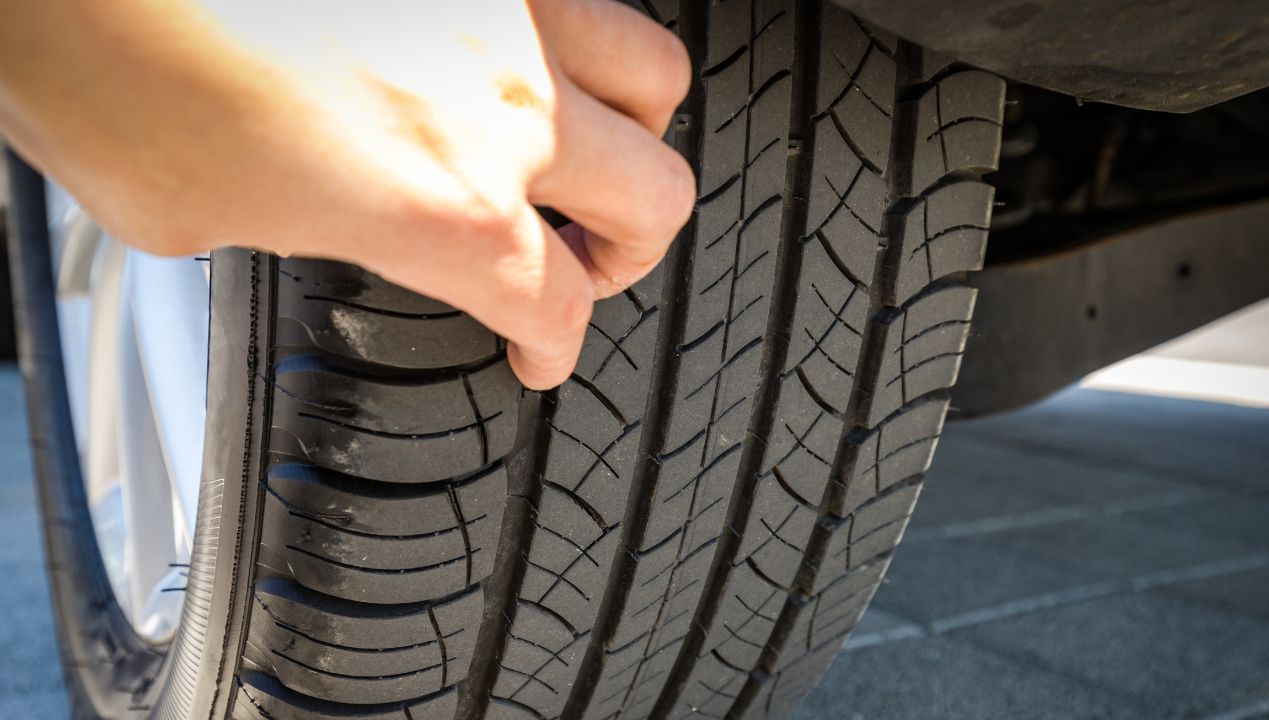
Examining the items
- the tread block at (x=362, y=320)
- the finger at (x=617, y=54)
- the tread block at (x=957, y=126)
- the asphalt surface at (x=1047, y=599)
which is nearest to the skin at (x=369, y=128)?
the finger at (x=617, y=54)

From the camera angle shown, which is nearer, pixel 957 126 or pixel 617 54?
pixel 617 54

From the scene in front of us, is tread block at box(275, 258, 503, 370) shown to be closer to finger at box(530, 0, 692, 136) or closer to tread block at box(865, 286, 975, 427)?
finger at box(530, 0, 692, 136)

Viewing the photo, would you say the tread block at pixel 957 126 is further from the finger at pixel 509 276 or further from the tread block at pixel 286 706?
the tread block at pixel 286 706

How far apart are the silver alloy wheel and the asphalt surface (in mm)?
316

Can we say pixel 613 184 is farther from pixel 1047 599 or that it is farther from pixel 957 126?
pixel 1047 599

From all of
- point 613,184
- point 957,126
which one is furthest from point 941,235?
point 613,184

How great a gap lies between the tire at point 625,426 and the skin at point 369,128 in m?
0.19

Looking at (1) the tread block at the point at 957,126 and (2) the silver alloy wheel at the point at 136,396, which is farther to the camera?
(2) the silver alloy wheel at the point at 136,396

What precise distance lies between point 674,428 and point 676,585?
0.59 feet

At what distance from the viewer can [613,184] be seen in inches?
19.5

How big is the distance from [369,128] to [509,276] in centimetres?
10

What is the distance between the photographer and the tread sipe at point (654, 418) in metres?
0.68

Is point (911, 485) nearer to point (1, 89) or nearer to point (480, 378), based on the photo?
point (480, 378)

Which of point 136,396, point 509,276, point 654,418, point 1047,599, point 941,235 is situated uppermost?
point 509,276
